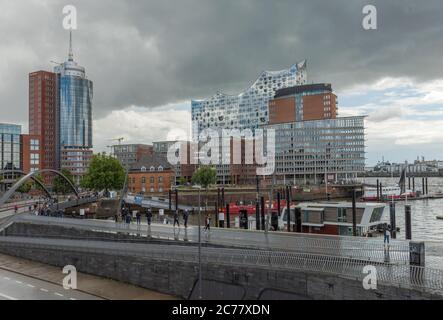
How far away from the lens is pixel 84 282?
25.1 metres

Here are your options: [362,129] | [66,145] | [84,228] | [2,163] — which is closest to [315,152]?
[362,129]

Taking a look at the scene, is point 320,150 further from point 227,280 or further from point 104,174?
point 227,280

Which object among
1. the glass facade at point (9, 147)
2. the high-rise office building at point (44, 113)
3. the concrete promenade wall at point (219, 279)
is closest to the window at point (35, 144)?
the glass facade at point (9, 147)

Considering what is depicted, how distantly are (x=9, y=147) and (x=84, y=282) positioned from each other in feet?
430

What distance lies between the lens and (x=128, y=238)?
29188 millimetres

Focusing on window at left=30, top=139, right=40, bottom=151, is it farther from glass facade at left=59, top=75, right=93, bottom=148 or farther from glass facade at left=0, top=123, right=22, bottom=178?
glass facade at left=59, top=75, right=93, bottom=148

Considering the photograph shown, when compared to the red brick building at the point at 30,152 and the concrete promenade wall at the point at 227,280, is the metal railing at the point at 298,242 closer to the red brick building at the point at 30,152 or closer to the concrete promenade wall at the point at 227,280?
the concrete promenade wall at the point at 227,280

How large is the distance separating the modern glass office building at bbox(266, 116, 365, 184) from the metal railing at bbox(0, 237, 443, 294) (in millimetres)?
113056

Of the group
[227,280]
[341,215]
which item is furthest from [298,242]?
[341,215]

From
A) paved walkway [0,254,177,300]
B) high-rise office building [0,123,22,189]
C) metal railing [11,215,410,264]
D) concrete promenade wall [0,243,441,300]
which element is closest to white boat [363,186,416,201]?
metal railing [11,215,410,264]

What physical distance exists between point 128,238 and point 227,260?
11.3 meters

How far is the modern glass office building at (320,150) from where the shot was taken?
137 meters

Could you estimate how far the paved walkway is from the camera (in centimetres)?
2223
